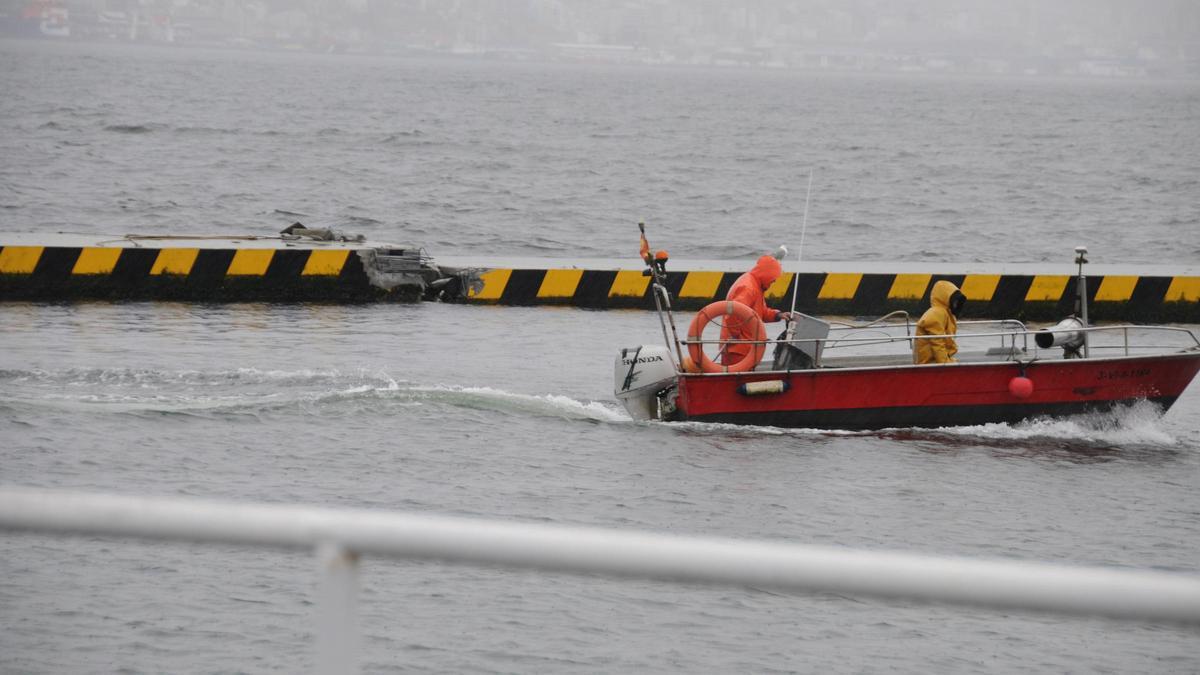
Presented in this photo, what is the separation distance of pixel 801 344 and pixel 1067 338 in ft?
9.11

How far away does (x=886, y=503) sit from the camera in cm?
1349

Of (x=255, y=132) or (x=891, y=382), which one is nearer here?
(x=891, y=382)

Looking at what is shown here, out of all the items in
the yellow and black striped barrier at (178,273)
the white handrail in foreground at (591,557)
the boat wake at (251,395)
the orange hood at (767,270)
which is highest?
the yellow and black striped barrier at (178,273)

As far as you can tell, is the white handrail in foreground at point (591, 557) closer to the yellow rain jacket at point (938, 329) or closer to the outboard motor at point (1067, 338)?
the yellow rain jacket at point (938, 329)

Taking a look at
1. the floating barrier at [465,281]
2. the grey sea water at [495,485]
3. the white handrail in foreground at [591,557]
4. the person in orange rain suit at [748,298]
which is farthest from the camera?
the floating barrier at [465,281]

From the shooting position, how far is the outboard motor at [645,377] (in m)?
16.3

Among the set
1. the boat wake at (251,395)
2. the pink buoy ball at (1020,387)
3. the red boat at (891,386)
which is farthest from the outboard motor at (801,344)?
the pink buoy ball at (1020,387)

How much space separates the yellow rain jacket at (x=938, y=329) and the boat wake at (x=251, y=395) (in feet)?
10.4

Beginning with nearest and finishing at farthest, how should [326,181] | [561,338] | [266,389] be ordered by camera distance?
[266,389] < [561,338] < [326,181]

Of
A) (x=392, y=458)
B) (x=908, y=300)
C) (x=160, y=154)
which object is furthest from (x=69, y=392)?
(x=160, y=154)

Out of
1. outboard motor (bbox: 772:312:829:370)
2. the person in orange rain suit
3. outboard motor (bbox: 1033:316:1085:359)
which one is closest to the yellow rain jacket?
outboard motor (bbox: 1033:316:1085:359)

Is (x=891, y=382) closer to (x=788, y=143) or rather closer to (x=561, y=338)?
(x=561, y=338)

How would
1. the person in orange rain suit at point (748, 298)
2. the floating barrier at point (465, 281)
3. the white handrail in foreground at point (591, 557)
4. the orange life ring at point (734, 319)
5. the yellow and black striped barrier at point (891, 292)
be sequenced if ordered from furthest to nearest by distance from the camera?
the yellow and black striped barrier at point (891, 292), the floating barrier at point (465, 281), the person in orange rain suit at point (748, 298), the orange life ring at point (734, 319), the white handrail in foreground at point (591, 557)

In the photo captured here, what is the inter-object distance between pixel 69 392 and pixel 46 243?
7.75 metres
